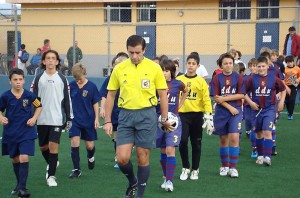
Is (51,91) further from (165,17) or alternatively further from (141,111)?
(165,17)

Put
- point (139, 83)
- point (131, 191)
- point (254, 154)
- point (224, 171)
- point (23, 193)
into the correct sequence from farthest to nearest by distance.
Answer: point (254, 154) < point (224, 171) < point (23, 193) < point (131, 191) < point (139, 83)

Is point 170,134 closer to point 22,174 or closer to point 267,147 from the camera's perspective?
point 22,174

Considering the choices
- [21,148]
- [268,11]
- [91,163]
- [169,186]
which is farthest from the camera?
[268,11]

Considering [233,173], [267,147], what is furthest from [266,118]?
[233,173]

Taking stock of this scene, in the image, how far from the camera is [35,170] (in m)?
10.9

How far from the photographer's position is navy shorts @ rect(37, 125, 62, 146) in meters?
9.48

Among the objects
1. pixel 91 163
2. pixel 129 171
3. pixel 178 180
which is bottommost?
pixel 178 180

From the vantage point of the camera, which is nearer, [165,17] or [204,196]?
[204,196]

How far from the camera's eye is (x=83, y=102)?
10.4m

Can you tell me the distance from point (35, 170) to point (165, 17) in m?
22.2

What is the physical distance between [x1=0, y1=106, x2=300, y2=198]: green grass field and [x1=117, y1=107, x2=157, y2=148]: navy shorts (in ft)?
3.38

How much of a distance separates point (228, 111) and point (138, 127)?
8.22 feet

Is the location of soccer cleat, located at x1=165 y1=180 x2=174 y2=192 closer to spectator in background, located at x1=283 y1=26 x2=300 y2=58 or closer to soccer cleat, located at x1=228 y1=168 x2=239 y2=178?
soccer cleat, located at x1=228 y1=168 x2=239 y2=178

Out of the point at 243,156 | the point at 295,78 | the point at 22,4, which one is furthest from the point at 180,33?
the point at 243,156
